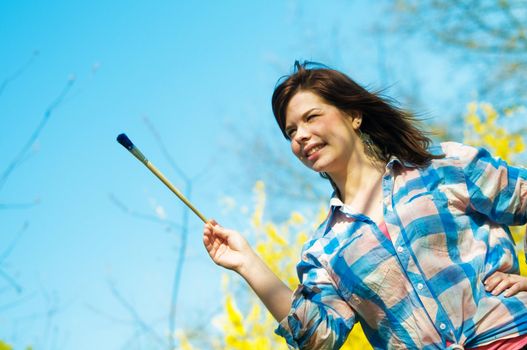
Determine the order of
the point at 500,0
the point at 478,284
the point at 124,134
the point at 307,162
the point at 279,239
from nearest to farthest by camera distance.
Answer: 1. the point at 478,284
2. the point at 124,134
3. the point at 307,162
4. the point at 279,239
5. the point at 500,0

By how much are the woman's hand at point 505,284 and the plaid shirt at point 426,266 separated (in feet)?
0.05

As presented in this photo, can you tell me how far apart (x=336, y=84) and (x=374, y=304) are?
28.3 inches

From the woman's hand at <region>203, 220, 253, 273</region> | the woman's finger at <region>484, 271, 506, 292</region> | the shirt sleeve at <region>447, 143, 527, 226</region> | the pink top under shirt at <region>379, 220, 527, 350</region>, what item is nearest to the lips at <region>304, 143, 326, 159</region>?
the woman's hand at <region>203, 220, 253, 273</region>

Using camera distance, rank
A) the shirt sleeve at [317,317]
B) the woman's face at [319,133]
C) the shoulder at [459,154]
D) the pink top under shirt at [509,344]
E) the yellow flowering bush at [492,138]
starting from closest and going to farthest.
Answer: the pink top under shirt at [509,344] < the shirt sleeve at [317,317] < the shoulder at [459,154] < the woman's face at [319,133] < the yellow flowering bush at [492,138]

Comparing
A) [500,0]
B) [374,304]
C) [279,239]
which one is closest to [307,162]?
[374,304]

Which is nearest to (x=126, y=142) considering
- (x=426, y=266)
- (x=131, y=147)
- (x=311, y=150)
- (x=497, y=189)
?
(x=131, y=147)

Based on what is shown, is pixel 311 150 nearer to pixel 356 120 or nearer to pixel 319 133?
pixel 319 133

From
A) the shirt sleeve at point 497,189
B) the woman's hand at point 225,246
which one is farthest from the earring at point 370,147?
the woman's hand at point 225,246

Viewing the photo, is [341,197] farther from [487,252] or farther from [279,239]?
[279,239]

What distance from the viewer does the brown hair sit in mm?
2195

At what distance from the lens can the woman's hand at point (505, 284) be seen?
5.81 feet

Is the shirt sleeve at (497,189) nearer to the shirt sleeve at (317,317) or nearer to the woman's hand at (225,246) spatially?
the shirt sleeve at (317,317)

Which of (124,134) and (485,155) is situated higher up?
(124,134)

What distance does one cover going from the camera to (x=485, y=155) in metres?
2.00
